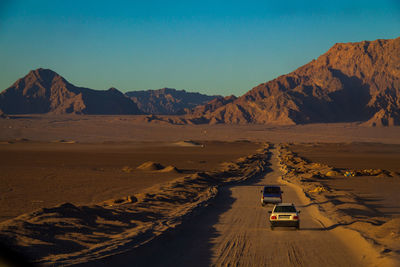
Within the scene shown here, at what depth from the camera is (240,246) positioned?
17.0m

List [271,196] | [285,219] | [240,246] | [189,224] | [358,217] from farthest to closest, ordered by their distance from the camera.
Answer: [271,196], [358,217], [189,224], [285,219], [240,246]

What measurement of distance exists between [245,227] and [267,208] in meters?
6.91

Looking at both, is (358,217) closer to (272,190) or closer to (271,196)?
(271,196)

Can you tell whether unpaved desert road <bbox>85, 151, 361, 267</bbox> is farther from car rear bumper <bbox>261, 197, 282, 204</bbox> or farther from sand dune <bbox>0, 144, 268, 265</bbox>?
car rear bumper <bbox>261, 197, 282, 204</bbox>

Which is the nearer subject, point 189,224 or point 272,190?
point 189,224

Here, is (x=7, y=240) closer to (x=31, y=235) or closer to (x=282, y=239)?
(x=31, y=235)

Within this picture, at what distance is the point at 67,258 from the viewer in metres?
13.5

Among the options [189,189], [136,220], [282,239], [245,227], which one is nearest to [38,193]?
[189,189]

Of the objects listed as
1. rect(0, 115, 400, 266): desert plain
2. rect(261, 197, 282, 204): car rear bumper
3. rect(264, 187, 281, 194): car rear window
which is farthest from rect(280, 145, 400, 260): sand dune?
rect(264, 187, 281, 194): car rear window

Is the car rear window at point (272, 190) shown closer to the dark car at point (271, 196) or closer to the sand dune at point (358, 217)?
the dark car at point (271, 196)

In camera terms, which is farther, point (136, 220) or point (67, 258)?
point (136, 220)

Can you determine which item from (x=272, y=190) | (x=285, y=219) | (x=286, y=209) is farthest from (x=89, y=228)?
→ (x=272, y=190)

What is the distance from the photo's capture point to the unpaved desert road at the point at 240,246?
47.9ft

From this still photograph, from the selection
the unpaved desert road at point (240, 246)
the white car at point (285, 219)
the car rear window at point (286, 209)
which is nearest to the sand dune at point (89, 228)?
the unpaved desert road at point (240, 246)
